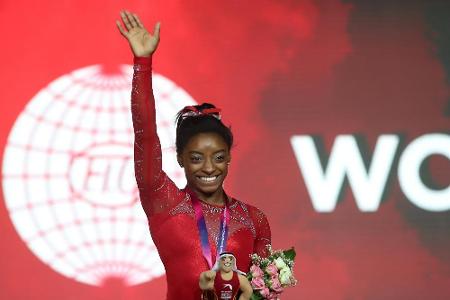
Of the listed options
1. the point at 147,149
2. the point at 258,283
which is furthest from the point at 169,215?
the point at 258,283

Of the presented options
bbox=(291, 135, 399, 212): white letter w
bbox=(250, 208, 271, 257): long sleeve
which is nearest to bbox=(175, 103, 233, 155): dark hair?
bbox=(250, 208, 271, 257): long sleeve

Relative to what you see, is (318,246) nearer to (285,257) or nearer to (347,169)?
(347,169)

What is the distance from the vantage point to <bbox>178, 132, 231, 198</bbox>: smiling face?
310 cm

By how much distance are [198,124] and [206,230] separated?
0.35 metres

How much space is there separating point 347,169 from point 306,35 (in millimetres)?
826

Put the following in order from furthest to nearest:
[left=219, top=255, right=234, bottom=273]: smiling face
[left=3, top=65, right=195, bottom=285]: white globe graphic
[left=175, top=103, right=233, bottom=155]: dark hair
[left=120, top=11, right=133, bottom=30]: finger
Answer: [left=3, top=65, right=195, bottom=285]: white globe graphic
[left=175, top=103, right=233, bottom=155]: dark hair
[left=120, top=11, right=133, bottom=30]: finger
[left=219, top=255, right=234, bottom=273]: smiling face

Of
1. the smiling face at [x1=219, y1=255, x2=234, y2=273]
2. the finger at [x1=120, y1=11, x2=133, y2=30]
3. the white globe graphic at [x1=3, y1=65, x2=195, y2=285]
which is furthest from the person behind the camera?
the white globe graphic at [x1=3, y1=65, x2=195, y2=285]

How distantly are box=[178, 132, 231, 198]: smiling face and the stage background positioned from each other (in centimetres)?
250

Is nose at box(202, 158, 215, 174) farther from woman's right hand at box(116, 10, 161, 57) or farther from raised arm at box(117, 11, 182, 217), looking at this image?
woman's right hand at box(116, 10, 161, 57)

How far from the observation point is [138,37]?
3.00 m

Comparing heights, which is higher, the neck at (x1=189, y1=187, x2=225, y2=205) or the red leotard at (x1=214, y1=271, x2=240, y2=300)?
the neck at (x1=189, y1=187, x2=225, y2=205)

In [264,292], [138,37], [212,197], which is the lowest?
[264,292]

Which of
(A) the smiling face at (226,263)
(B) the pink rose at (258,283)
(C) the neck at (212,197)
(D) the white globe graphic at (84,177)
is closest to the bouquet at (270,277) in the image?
(B) the pink rose at (258,283)

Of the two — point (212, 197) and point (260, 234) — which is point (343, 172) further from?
point (212, 197)
